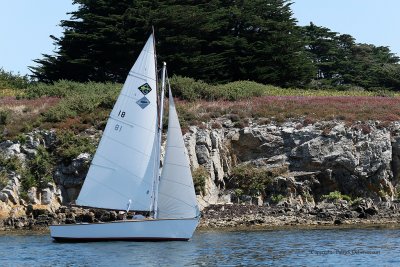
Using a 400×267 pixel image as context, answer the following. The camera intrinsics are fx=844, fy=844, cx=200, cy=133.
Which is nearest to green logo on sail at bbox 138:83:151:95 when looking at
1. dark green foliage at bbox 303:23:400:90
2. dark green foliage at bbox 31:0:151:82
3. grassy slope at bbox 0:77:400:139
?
grassy slope at bbox 0:77:400:139

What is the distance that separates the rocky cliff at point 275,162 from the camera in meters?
47.7

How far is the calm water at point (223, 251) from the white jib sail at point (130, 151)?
1.97 meters

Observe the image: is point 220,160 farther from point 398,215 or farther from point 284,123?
point 398,215

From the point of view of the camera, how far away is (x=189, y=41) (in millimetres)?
65312

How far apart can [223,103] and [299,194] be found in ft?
35.7

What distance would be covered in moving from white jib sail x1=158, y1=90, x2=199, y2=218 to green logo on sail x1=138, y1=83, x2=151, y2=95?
60.7 inches

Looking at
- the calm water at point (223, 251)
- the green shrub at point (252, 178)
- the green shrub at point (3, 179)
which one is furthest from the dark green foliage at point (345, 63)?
the calm water at point (223, 251)

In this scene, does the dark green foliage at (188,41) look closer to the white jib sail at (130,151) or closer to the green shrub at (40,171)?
the green shrub at (40,171)

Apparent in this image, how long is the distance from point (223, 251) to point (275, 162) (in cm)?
1970

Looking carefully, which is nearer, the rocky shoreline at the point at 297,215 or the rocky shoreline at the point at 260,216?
the rocky shoreline at the point at 260,216

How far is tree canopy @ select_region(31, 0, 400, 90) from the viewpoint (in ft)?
215

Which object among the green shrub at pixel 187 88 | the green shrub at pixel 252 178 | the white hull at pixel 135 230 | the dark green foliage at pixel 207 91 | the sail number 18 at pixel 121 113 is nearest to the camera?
the white hull at pixel 135 230

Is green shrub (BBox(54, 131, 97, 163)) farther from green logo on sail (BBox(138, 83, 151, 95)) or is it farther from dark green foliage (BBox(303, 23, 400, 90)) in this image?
dark green foliage (BBox(303, 23, 400, 90))

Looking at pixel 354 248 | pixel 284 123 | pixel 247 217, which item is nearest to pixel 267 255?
pixel 354 248
